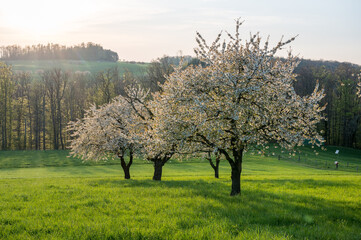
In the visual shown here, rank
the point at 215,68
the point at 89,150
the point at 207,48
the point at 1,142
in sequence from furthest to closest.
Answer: the point at 1,142
the point at 89,150
the point at 207,48
the point at 215,68

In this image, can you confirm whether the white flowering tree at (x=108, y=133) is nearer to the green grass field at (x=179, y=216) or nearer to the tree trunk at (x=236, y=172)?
the green grass field at (x=179, y=216)

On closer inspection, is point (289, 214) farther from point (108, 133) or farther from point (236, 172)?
point (108, 133)

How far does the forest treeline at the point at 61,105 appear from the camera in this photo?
77.3 meters

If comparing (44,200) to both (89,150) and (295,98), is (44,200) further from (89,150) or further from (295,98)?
(89,150)

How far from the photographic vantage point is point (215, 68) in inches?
615

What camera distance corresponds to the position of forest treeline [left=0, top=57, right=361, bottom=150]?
77281 millimetres

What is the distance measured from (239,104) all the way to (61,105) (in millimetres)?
87001

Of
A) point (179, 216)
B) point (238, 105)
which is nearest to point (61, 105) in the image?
point (238, 105)

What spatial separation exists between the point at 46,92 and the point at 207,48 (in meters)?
82.3

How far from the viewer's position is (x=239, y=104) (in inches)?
597

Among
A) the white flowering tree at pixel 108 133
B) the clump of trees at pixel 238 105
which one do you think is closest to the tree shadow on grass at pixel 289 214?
the clump of trees at pixel 238 105

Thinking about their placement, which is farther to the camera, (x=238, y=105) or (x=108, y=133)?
(x=108, y=133)

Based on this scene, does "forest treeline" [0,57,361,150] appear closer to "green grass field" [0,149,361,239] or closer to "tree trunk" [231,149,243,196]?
"tree trunk" [231,149,243,196]

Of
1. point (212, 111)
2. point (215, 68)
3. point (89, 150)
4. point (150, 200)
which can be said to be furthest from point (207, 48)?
point (89, 150)
